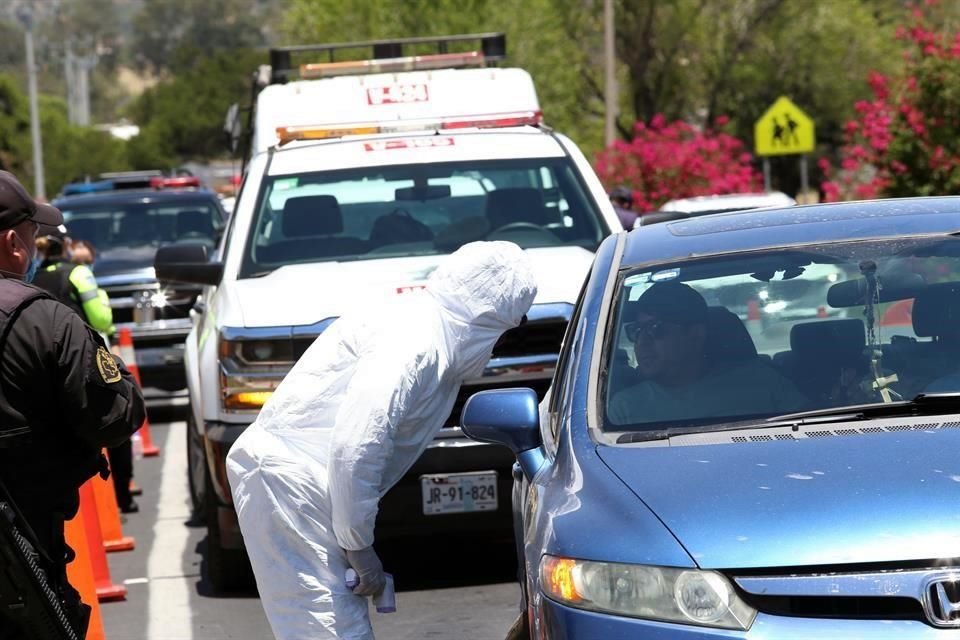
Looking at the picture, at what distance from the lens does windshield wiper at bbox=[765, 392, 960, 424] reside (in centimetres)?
459

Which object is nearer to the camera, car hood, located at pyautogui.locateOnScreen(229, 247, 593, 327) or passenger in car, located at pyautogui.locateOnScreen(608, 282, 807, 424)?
passenger in car, located at pyautogui.locateOnScreen(608, 282, 807, 424)

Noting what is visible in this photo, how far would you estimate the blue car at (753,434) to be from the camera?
12.5 ft

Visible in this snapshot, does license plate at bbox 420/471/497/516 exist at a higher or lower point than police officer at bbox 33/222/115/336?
lower

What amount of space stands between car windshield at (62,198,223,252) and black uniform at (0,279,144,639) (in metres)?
12.9

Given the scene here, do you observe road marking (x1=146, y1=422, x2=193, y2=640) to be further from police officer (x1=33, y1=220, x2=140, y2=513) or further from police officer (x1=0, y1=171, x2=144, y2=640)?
police officer (x1=0, y1=171, x2=144, y2=640)

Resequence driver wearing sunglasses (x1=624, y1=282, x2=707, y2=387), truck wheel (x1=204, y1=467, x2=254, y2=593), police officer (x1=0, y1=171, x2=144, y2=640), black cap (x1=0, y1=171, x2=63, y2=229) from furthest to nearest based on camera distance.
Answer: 1. truck wheel (x1=204, y1=467, x2=254, y2=593)
2. driver wearing sunglasses (x1=624, y1=282, x2=707, y2=387)
3. black cap (x1=0, y1=171, x2=63, y2=229)
4. police officer (x1=0, y1=171, x2=144, y2=640)

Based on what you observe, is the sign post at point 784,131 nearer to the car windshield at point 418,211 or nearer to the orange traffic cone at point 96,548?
the car windshield at point 418,211

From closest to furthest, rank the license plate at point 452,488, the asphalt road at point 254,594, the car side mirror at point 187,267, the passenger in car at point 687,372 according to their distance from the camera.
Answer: the passenger in car at point 687,372, the asphalt road at point 254,594, the license plate at point 452,488, the car side mirror at point 187,267

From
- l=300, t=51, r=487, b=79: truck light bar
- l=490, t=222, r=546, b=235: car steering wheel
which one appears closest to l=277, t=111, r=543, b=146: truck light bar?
l=490, t=222, r=546, b=235: car steering wheel

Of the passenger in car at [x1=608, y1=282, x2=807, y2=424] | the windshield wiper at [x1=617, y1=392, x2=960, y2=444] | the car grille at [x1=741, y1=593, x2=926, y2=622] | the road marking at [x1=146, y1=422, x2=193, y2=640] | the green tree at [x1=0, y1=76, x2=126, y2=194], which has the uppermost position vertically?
the passenger in car at [x1=608, y1=282, x2=807, y2=424]

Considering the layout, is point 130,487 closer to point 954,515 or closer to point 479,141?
point 479,141

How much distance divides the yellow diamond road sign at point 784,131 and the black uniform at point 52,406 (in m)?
20.9

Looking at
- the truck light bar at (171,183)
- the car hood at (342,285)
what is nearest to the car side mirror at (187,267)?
the car hood at (342,285)

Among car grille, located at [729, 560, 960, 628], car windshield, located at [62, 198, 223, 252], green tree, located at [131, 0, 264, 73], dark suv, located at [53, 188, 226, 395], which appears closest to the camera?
car grille, located at [729, 560, 960, 628]
